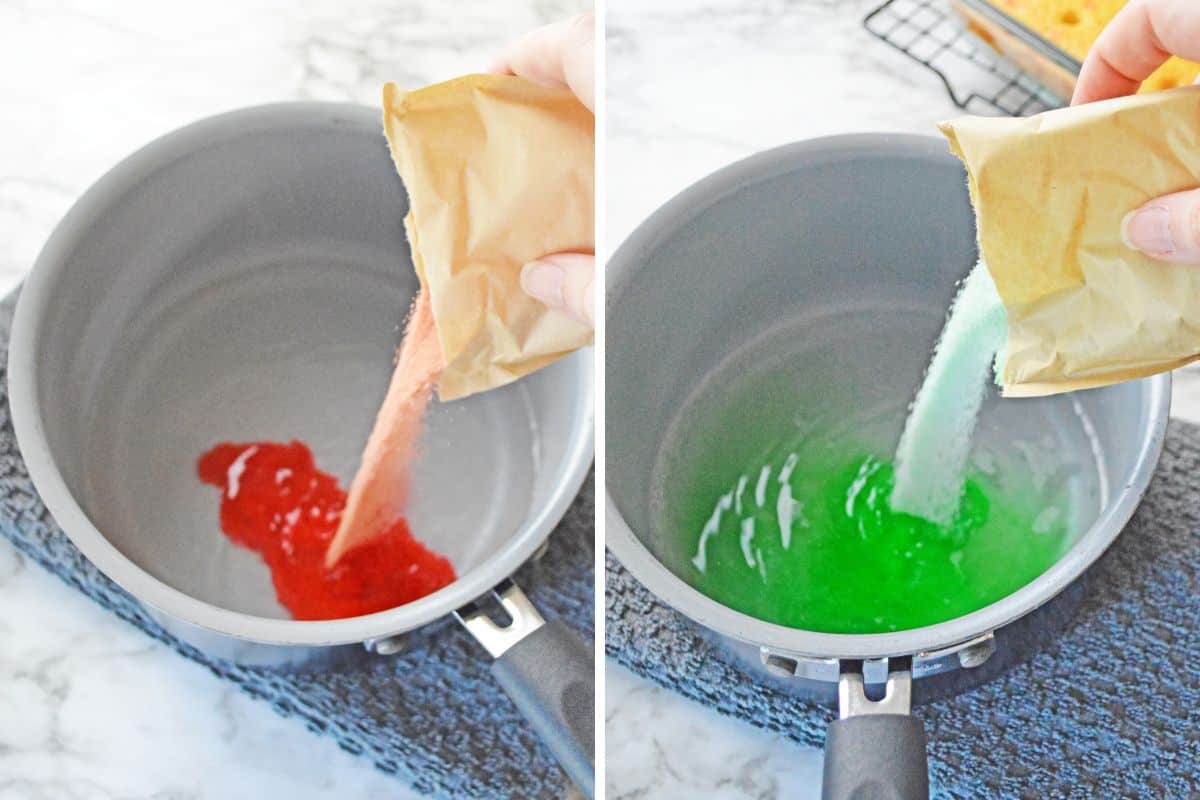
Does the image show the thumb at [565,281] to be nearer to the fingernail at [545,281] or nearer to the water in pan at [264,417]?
the fingernail at [545,281]

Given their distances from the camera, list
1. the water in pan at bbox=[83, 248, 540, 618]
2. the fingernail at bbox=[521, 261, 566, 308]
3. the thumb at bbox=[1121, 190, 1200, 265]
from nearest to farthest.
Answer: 1. the thumb at bbox=[1121, 190, 1200, 265]
2. the fingernail at bbox=[521, 261, 566, 308]
3. the water in pan at bbox=[83, 248, 540, 618]

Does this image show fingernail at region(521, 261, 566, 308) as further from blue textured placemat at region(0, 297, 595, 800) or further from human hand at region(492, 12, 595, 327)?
blue textured placemat at region(0, 297, 595, 800)

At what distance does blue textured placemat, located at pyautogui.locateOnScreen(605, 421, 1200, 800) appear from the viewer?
50 cm

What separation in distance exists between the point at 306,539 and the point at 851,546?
243 mm

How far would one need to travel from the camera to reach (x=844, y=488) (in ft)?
1.97

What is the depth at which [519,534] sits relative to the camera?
1.59ft

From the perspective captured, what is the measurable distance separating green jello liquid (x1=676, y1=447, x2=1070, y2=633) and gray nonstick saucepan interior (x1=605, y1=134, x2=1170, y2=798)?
0.02m

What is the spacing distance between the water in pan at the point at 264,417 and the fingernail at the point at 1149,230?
0.30 m

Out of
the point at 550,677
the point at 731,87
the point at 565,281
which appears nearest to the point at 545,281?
the point at 565,281

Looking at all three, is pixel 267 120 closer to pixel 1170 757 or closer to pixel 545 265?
pixel 545 265

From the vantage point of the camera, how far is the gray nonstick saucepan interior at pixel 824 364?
1.40 ft

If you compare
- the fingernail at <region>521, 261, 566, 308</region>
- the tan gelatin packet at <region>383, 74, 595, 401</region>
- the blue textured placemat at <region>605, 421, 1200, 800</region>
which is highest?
the tan gelatin packet at <region>383, 74, 595, 401</region>

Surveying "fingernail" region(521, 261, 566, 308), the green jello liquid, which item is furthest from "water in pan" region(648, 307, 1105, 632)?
"fingernail" region(521, 261, 566, 308)

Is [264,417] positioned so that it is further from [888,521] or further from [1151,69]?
[1151,69]
